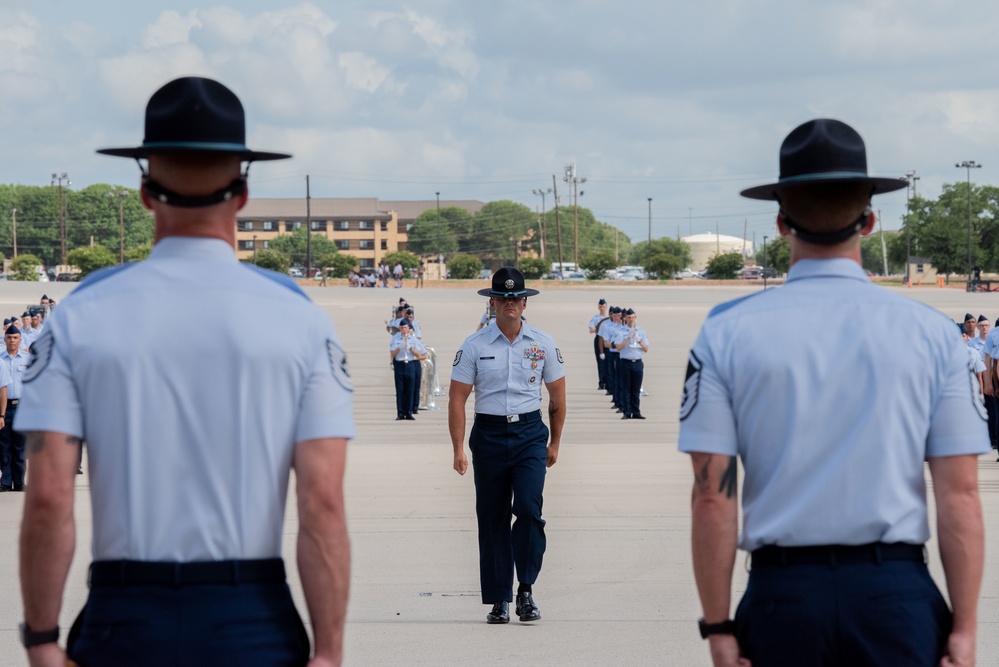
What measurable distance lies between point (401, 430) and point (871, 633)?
19.3m

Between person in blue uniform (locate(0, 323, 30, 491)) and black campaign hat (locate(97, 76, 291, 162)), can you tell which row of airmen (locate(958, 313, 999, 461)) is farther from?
black campaign hat (locate(97, 76, 291, 162))

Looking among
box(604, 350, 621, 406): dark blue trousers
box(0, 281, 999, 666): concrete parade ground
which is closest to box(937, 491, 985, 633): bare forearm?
box(0, 281, 999, 666): concrete parade ground

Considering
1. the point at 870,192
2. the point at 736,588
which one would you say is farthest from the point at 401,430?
the point at 870,192

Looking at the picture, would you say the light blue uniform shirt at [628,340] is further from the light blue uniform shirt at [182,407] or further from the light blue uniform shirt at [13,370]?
the light blue uniform shirt at [182,407]

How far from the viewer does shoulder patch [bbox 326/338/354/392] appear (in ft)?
10.1

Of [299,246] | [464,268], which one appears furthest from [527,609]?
[299,246]

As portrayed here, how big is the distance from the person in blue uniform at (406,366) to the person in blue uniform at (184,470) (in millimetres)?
20904

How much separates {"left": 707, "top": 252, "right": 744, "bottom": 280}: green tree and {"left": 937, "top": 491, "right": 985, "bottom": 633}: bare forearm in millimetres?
106079

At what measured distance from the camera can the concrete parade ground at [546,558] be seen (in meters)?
7.29

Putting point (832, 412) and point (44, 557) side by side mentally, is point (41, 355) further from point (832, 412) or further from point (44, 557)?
point (832, 412)

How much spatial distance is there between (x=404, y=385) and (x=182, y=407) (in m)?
21.4

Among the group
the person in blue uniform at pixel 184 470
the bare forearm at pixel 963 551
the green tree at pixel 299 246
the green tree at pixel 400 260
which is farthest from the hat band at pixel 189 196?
the green tree at pixel 299 246

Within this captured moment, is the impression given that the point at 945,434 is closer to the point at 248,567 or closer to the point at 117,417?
the point at 248,567

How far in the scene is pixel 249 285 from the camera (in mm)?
3066
